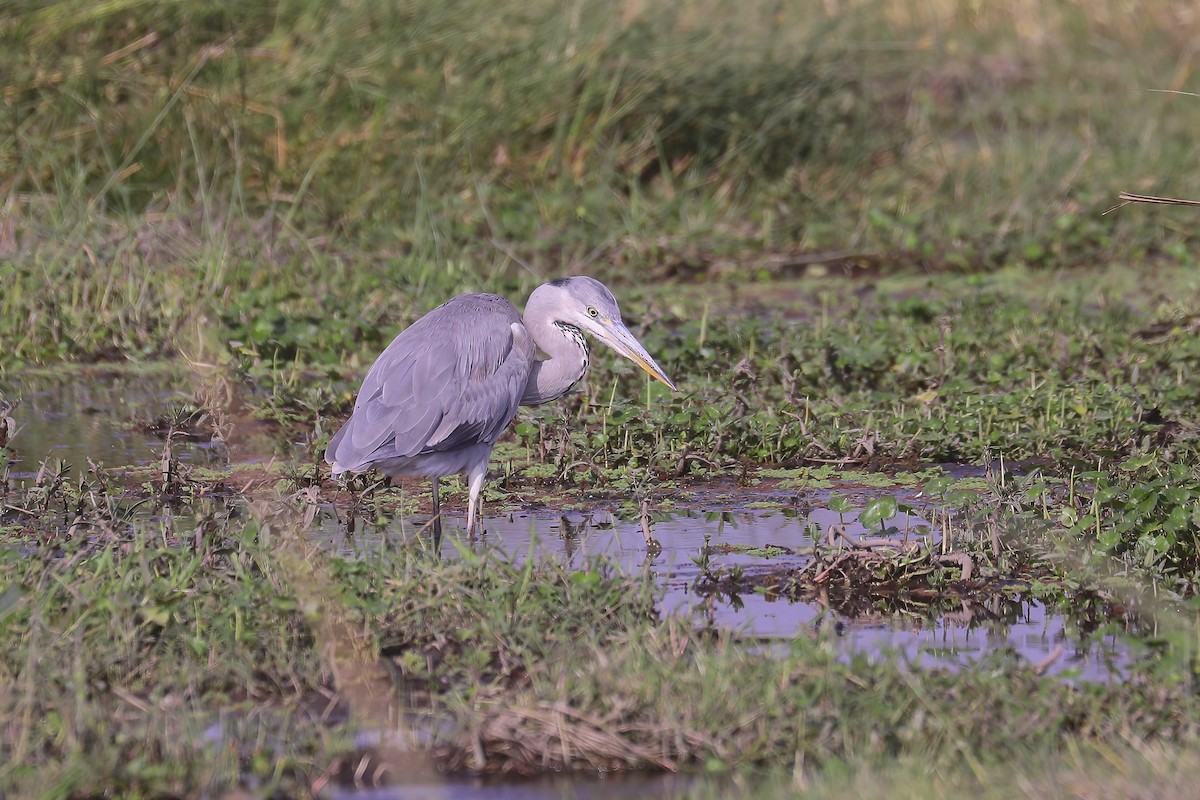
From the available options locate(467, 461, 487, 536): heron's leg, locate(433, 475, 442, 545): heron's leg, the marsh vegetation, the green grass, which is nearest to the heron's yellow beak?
the marsh vegetation

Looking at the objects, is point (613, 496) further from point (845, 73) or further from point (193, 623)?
point (845, 73)

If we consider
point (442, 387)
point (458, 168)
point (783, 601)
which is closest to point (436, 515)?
point (442, 387)

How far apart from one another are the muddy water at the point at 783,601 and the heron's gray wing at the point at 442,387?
0.28 meters

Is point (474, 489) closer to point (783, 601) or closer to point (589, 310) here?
point (589, 310)

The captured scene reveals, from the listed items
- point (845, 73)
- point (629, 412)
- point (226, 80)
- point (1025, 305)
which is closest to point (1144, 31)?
point (845, 73)

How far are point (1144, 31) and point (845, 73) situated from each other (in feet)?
13.1

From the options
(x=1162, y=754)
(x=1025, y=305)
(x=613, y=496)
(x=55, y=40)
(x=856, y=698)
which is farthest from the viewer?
(x=55, y=40)

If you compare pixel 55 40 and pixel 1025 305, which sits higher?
pixel 55 40

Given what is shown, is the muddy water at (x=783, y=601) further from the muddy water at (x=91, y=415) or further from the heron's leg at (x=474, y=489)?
the muddy water at (x=91, y=415)

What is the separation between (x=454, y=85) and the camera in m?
8.96

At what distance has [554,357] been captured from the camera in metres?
5.51

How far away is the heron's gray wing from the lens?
4.95 metres

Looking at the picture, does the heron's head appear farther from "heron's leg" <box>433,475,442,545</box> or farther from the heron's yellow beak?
"heron's leg" <box>433,475,442,545</box>

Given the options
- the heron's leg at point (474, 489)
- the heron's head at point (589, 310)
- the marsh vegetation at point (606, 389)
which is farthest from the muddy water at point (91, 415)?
the heron's head at point (589, 310)
